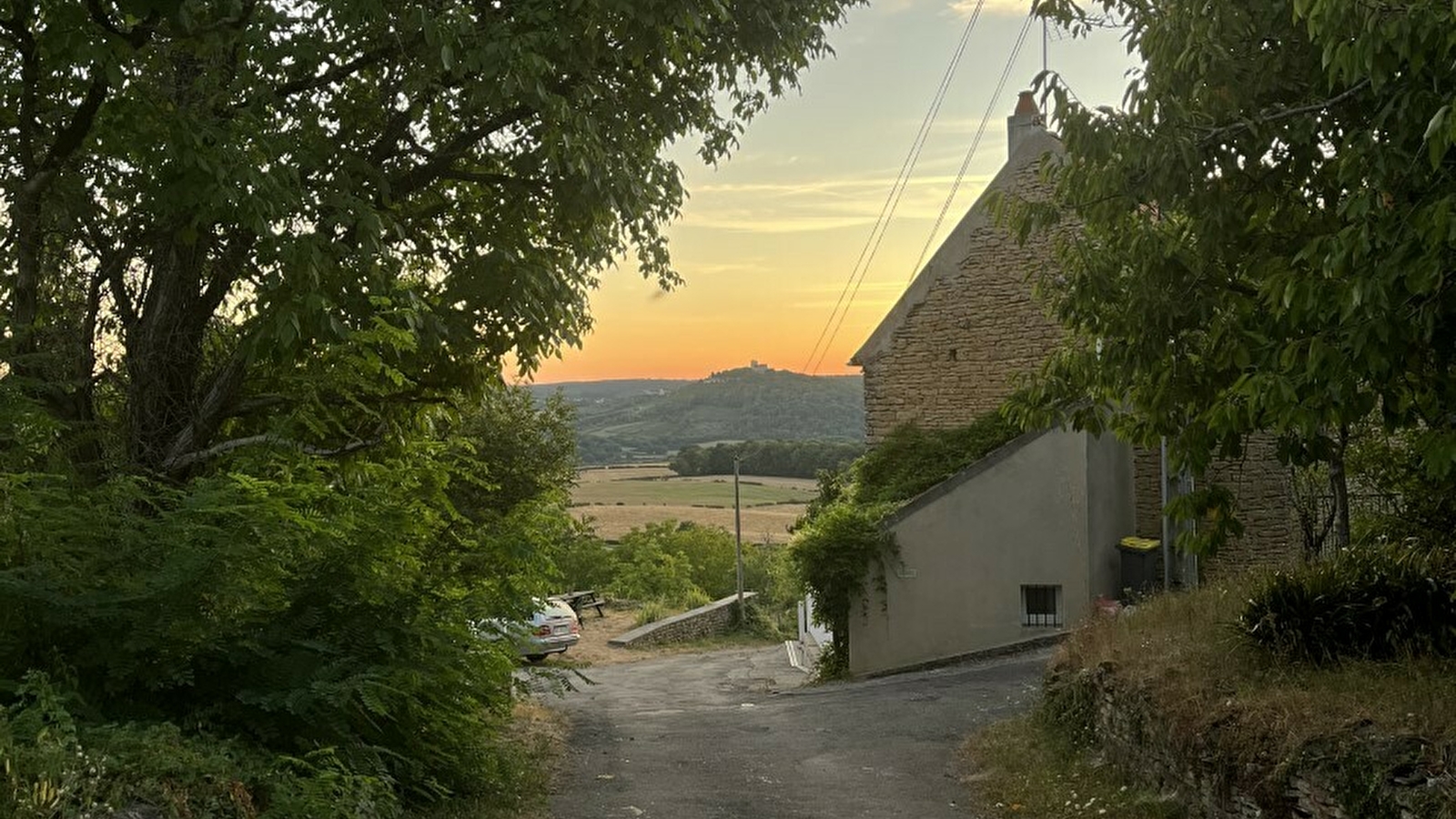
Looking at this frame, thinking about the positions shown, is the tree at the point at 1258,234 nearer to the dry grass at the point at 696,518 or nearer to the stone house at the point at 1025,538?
the stone house at the point at 1025,538

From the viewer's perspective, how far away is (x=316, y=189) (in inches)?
433

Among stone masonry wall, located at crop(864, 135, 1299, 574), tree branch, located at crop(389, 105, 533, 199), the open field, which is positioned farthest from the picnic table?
tree branch, located at crop(389, 105, 533, 199)

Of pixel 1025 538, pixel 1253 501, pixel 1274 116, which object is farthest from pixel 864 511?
pixel 1274 116

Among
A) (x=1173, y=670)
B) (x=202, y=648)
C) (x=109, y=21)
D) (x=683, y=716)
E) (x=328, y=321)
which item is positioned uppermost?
(x=109, y=21)

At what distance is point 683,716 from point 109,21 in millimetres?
12620

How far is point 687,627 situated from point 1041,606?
18105mm

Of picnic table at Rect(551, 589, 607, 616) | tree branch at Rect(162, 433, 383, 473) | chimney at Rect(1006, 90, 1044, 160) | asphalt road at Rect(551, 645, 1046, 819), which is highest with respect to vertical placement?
chimney at Rect(1006, 90, 1044, 160)

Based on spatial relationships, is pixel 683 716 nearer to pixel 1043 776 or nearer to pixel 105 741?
pixel 1043 776

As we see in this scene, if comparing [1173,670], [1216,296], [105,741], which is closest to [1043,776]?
[1173,670]

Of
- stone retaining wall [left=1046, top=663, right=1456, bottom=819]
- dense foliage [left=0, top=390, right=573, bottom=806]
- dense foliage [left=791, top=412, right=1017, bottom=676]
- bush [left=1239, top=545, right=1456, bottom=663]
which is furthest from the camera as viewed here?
dense foliage [left=791, top=412, right=1017, bottom=676]

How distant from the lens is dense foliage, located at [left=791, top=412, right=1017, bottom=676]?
79.2 ft

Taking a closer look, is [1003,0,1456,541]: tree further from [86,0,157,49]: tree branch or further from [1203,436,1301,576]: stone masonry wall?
[1203,436,1301,576]: stone masonry wall

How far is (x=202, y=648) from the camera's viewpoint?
7.63 m

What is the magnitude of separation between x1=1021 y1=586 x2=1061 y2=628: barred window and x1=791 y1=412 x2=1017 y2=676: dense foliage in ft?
8.75
